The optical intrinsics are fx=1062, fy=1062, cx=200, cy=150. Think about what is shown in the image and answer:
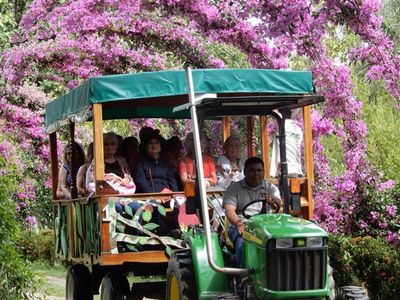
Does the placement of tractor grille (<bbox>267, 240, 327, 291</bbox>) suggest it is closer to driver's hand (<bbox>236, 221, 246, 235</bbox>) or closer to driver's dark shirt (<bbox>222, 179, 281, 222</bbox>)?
driver's hand (<bbox>236, 221, 246, 235</bbox>)

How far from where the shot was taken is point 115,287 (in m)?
11.2

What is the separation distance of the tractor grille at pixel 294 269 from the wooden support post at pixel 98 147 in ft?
9.53

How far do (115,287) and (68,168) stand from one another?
2.65 meters

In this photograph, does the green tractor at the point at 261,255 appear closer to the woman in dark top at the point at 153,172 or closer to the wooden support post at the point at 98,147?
the wooden support post at the point at 98,147

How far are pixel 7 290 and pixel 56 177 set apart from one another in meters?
4.50

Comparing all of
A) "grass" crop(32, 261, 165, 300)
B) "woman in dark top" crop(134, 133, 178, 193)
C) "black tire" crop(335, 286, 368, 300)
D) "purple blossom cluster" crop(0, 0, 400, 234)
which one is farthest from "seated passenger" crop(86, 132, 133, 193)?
"grass" crop(32, 261, 165, 300)

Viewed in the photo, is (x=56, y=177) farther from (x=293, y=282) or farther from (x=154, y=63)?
(x=293, y=282)

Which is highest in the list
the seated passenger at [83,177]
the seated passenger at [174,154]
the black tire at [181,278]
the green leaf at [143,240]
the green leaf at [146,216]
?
the seated passenger at [174,154]

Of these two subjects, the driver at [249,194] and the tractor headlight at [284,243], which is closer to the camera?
the tractor headlight at [284,243]

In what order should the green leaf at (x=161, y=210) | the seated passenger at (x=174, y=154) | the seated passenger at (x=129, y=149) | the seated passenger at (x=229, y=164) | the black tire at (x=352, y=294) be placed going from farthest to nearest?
the seated passenger at (x=129, y=149)
the seated passenger at (x=174, y=154)
the seated passenger at (x=229, y=164)
the green leaf at (x=161, y=210)
the black tire at (x=352, y=294)

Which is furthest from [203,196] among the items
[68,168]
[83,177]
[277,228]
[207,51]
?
[207,51]

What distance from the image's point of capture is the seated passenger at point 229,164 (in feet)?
39.3

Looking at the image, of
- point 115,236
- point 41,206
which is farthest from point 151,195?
point 41,206

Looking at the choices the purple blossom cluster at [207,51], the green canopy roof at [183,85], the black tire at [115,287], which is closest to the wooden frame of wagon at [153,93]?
the green canopy roof at [183,85]
